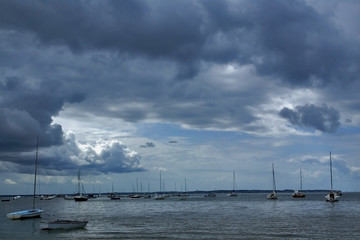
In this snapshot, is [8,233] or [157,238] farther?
[8,233]

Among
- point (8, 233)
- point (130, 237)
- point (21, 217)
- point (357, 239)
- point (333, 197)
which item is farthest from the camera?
point (333, 197)

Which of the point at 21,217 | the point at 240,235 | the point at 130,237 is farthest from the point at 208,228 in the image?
the point at 21,217

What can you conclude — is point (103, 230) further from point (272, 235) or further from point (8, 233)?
point (272, 235)

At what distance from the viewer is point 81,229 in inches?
2675

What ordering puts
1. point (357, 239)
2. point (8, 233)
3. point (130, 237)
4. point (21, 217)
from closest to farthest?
point (357, 239)
point (130, 237)
point (8, 233)
point (21, 217)

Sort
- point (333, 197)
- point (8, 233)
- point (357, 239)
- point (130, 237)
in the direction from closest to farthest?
point (357, 239) → point (130, 237) → point (8, 233) → point (333, 197)

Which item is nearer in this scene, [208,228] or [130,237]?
[130,237]

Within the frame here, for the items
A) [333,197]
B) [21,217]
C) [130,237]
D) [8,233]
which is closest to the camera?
[130,237]

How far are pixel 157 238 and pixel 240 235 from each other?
11.9m

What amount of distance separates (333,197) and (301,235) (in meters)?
111

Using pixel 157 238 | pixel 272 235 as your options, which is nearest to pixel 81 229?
pixel 157 238

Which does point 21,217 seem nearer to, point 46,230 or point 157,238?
point 46,230

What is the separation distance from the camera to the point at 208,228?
66.9m

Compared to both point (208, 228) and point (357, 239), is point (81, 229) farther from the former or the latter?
point (357, 239)
